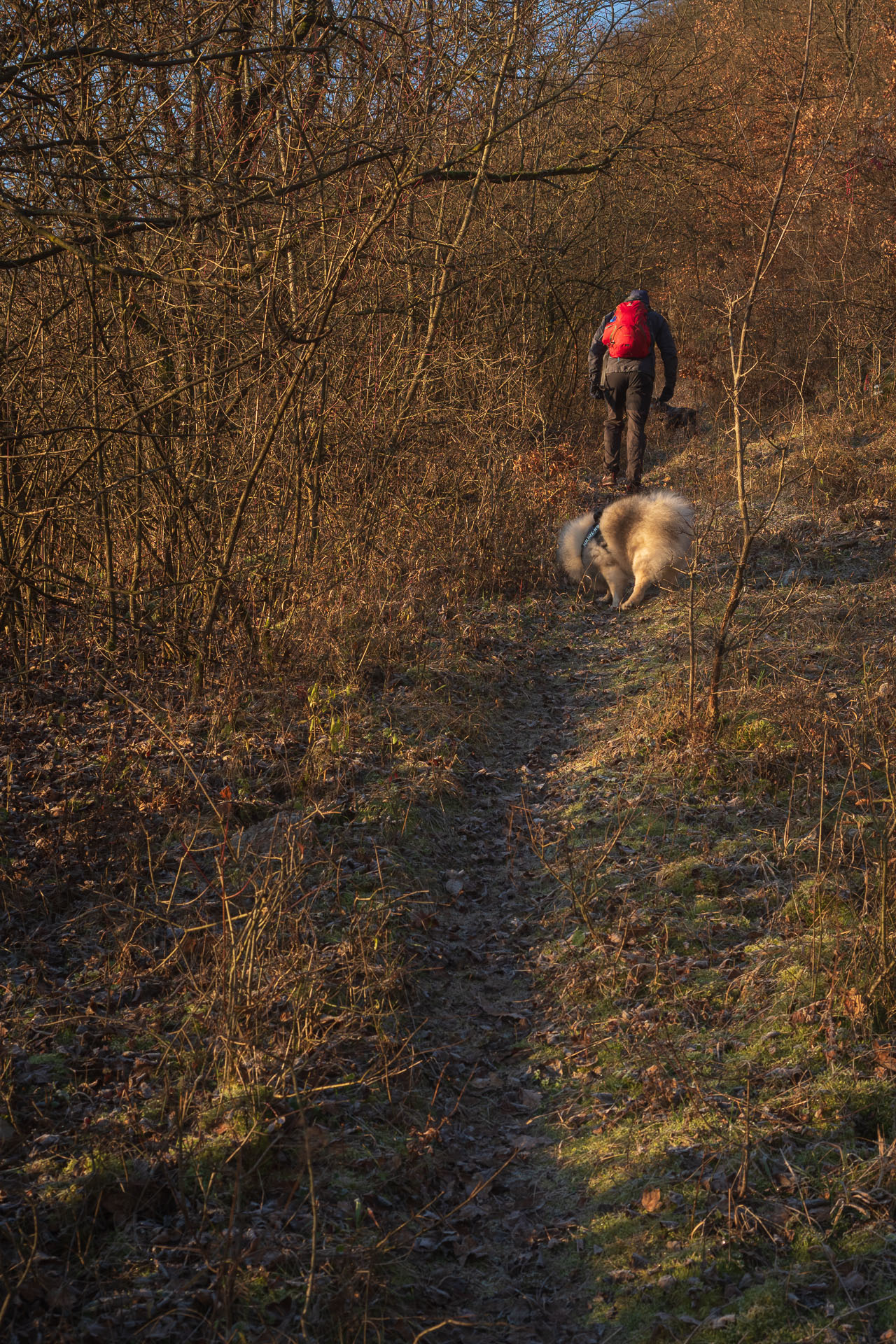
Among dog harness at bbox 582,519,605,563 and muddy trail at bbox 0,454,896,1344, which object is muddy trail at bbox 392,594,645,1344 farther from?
dog harness at bbox 582,519,605,563

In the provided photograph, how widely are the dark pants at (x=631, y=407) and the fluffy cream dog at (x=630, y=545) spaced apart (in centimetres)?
228

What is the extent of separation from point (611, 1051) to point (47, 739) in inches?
165

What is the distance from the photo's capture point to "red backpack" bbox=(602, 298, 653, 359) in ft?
36.8

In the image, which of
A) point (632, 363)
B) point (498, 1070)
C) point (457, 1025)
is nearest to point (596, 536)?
point (632, 363)

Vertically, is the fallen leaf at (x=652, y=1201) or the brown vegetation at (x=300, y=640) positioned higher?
the brown vegetation at (x=300, y=640)

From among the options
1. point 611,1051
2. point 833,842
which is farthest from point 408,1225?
point 833,842

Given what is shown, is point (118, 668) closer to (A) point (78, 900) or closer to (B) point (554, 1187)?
(A) point (78, 900)

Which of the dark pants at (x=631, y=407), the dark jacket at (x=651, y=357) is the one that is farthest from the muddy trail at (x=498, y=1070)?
the dark jacket at (x=651, y=357)

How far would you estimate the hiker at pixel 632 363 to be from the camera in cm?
1125

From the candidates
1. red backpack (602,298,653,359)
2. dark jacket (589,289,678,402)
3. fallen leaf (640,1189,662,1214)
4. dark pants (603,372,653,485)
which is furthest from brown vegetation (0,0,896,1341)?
red backpack (602,298,653,359)

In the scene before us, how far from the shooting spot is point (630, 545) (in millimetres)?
9078

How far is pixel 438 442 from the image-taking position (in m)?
9.08

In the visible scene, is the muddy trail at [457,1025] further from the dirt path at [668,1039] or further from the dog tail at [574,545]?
the dog tail at [574,545]

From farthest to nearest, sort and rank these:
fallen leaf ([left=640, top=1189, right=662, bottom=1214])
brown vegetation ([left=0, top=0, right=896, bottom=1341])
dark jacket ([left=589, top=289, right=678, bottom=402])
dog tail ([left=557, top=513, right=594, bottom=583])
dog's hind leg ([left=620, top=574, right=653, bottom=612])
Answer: dark jacket ([left=589, top=289, right=678, bottom=402]), dog tail ([left=557, top=513, right=594, bottom=583]), dog's hind leg ([left=620, top=574, right=653, bottom=612]), brown vegetation ([left=0, top=0, right=896, bottom=1341]), fallen leaf ([left=640, top=1189, right=662, bottom=1214])
